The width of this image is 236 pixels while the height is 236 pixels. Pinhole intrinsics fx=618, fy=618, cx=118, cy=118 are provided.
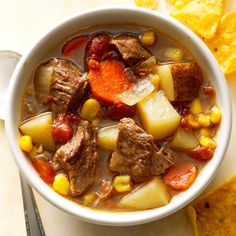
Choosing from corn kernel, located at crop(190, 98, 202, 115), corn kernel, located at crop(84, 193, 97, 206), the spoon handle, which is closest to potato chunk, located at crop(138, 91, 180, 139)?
corn kernel, located at crop(190, 98, 202, 115)

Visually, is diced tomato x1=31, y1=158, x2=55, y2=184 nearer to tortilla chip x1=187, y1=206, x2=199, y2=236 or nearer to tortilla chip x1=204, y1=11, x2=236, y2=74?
tortilla chip x1=187, y1=206, x2=199, y2=236

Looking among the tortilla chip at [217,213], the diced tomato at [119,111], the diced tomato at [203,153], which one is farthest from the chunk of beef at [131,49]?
the tortilla chip at [217,213]

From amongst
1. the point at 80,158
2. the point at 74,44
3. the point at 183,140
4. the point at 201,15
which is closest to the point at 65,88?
the point at 74,44

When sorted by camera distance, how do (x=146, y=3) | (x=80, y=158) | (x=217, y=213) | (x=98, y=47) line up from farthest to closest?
(x=146, y=3), (x=217, y=213), (x=98, y=47), (x=80, y=158)

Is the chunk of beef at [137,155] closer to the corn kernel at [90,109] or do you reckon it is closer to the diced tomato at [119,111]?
the diced tomato at [119,111]

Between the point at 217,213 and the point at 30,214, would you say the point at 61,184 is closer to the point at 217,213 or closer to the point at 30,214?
the point at 30,214

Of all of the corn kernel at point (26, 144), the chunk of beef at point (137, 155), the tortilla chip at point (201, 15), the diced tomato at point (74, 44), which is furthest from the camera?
the tortilla chip at point (201, 15)

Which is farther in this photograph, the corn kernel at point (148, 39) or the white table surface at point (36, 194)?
the white table surface at point (36, 194)

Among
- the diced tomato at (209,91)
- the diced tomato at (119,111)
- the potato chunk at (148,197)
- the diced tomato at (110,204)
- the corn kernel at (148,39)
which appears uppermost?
the corn kernel at (148,39)
